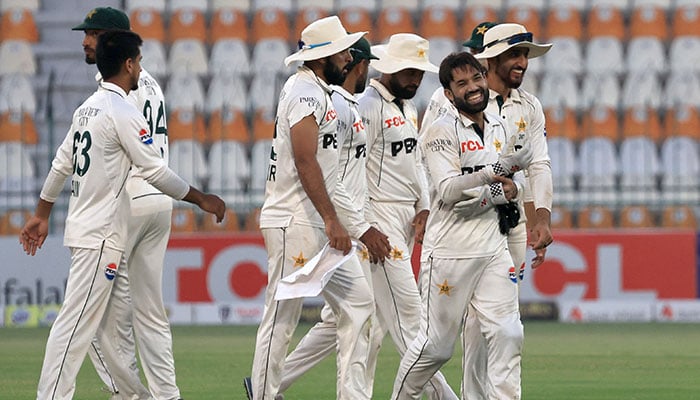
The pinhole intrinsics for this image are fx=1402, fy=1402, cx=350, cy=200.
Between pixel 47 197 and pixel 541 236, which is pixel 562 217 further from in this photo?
pixel 47 197

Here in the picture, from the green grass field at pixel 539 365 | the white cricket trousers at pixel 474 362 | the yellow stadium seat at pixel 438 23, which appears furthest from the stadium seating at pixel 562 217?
the white cricket trousers at pixel 474 362

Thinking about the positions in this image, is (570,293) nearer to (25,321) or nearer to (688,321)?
(688,321)

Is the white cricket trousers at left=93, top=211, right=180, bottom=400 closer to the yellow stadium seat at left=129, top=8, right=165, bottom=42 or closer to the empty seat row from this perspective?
the empty seat row

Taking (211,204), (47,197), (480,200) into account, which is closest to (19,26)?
(47,197)

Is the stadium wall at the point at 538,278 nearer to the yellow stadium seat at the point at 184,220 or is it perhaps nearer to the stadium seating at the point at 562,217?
the yellow stadium seat at the point at 184,220

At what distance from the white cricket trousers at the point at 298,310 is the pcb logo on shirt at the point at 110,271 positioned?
0.79m

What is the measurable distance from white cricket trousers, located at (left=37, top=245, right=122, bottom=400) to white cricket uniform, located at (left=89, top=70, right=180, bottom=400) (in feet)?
1.53

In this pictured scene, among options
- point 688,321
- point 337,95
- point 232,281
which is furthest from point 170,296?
point 337,95

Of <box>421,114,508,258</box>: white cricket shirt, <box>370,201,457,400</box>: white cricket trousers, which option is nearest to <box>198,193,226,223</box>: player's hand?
<box>421,114,508,258</box>: white cricket shirt

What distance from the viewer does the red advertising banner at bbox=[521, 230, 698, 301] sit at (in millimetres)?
15586

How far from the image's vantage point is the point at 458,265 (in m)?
7.20

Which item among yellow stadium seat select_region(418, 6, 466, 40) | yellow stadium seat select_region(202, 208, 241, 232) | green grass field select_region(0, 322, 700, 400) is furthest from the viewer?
yellow stadium seat select_region(418, 6, 466, 40)

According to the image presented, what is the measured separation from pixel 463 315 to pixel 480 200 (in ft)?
2.07

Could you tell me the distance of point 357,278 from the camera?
23.7ft
